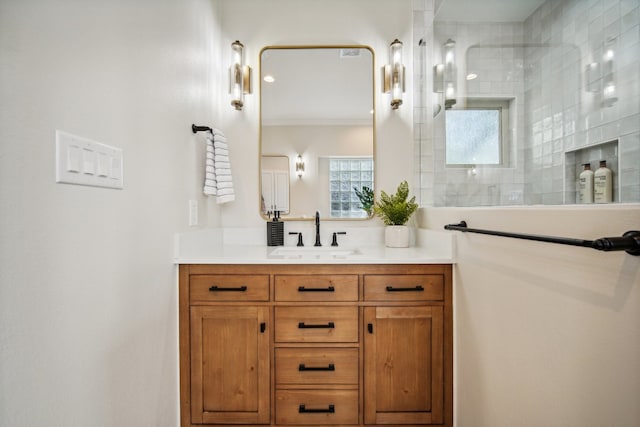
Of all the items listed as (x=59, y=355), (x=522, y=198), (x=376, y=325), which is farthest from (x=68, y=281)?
(x=522, y=198)

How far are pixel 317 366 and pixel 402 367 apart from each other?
1.32 ft

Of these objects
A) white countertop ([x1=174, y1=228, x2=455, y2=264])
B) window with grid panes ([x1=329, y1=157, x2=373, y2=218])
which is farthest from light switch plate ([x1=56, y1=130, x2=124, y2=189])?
window with grid panes ([x1=329, y1=157, x2=373, y2=218])

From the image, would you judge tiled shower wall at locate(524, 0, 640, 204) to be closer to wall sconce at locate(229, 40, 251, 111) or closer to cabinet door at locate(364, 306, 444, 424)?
cabinet door at locate(364, 306, 444, 424)

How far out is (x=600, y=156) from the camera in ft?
4.01

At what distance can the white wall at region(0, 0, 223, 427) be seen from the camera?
2.05 ft

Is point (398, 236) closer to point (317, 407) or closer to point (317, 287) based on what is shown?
point (317, 287)

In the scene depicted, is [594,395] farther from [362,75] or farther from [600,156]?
[362,75]

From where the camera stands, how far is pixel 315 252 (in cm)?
181

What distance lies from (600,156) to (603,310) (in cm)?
94

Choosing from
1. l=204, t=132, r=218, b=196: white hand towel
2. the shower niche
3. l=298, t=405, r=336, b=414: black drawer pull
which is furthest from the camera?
l=204, t=132, r=218, b=196: white hand towel

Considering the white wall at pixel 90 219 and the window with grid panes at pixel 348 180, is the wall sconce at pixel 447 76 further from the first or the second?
the white wall at pixel 90 219

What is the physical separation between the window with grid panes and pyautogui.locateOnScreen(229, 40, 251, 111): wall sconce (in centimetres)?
75

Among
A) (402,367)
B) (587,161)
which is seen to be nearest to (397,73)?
(587,161)

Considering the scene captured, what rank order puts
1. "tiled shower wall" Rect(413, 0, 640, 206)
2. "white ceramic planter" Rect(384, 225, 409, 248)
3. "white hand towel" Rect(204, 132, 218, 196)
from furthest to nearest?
"white ceramic planter" Rect(384, 225, 409, 248), "white hand towel" Rect(204, 132, 218, 196), "tiled shower wall" Rect(413, 0, 640, 206)
